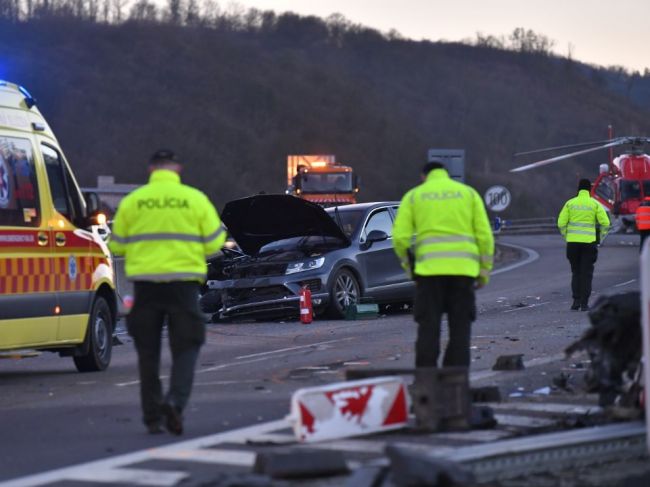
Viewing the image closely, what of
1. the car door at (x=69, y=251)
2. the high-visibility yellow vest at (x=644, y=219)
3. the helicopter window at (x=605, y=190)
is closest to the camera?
the car door at (x=69, y=251)

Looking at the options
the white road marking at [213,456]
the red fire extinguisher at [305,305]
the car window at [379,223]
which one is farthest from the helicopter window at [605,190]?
A: the white road marking at [213,456]

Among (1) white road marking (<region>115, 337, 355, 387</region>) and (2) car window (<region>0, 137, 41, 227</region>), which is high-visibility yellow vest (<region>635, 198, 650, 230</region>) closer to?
(1) white road marking (<region>115, 337, 355, 387</region>)

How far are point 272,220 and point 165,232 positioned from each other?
1073 cm

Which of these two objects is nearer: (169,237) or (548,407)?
(169,237)

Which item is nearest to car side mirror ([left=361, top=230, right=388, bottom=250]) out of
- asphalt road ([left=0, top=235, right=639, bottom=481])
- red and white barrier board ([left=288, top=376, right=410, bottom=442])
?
asphalt road ([left=0, top=235, right=639, bottom=481])

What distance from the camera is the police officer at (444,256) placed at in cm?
979

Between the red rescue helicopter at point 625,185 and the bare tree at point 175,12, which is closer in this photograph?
the red rescue helicopter at point 625,185

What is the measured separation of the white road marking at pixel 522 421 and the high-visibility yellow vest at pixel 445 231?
105 cm

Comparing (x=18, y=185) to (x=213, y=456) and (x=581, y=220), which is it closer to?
(x=213, y=456)

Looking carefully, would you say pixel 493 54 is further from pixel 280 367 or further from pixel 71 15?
pixel 280 367

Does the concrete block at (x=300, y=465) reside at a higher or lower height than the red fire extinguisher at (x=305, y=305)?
higher

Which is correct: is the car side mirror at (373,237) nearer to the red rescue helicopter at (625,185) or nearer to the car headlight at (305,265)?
the car headlight at (305,265)

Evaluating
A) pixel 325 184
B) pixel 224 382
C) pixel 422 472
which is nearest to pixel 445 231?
pixel 224 382

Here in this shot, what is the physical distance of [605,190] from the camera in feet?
160
